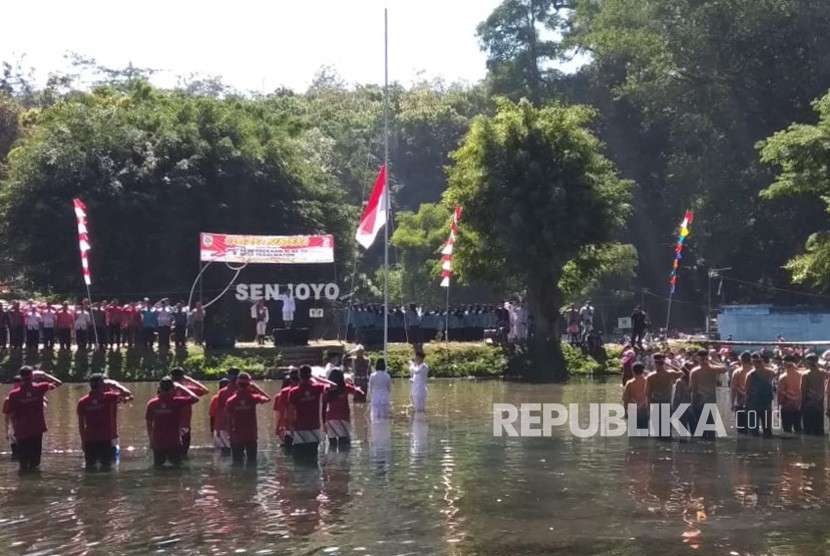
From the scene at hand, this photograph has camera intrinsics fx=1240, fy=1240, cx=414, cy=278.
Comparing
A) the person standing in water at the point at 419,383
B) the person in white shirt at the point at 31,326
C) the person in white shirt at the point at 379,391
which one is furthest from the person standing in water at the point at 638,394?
the person in white shirt at the point at 31,326

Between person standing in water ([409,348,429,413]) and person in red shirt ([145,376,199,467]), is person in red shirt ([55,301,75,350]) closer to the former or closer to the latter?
person standing in water ([409,348,429,413])

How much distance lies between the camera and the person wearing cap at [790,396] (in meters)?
23.2

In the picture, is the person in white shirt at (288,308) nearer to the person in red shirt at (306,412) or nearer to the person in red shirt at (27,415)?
the person in red shirt at (306,412)

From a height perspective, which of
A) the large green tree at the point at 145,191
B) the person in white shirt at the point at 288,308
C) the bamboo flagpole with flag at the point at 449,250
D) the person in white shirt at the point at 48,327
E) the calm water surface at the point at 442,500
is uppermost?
the large green tree at the point at 145,191

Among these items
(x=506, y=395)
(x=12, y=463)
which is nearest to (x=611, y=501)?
(x=12, y=463)

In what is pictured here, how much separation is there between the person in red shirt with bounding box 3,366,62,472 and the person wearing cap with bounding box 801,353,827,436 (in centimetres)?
1351

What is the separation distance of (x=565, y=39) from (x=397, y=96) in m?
24.9

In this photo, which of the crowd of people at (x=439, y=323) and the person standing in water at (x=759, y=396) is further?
the crowd of people at (x=439, y=323)

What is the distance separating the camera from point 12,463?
64.3ft

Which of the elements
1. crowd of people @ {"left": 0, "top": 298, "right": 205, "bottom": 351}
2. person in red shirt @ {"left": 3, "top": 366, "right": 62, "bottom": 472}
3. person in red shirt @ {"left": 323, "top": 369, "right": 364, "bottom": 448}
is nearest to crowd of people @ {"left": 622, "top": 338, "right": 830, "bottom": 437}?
person in red shirt @ {"left": 323, "top": 369, "right": 364, "bottom": 448}

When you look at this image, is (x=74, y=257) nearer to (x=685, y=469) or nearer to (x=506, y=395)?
(x=506, y=395)

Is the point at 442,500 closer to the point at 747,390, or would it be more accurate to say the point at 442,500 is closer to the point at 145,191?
the point at 747,390

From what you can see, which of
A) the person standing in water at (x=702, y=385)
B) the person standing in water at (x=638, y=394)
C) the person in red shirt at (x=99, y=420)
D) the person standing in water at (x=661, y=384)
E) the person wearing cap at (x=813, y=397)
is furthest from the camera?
the person wearing cap at (x=813, y=397)

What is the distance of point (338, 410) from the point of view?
68.0 ft
